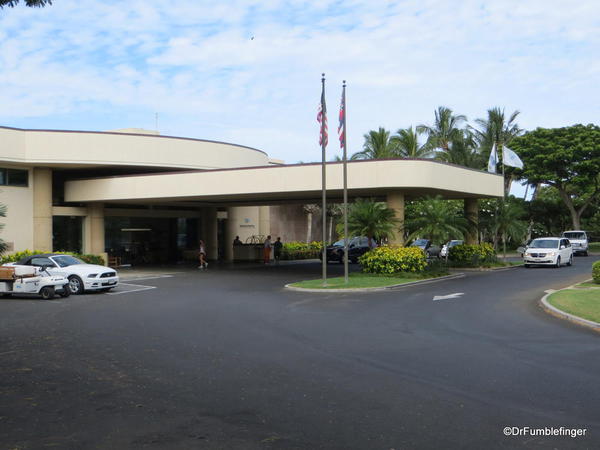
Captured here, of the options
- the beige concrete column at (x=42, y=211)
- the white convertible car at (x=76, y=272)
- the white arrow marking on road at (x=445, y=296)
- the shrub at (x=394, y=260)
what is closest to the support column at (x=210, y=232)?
the beige concrete column at (x=42, y=211)

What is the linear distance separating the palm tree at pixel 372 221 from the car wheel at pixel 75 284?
12.2 meters

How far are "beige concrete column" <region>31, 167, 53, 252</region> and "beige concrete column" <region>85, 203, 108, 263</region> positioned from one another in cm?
236

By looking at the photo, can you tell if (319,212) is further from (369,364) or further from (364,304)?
(369,364)

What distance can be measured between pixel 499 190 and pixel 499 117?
28.0m

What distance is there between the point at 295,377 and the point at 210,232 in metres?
34.8

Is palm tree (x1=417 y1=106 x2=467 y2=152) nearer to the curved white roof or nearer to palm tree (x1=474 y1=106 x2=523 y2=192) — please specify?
palm tree (x1=474 y1=106 x2=523 y2=192)

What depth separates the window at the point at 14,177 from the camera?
31253mm

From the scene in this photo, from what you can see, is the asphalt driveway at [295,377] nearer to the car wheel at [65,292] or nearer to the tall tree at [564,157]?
the car wheel at [65,292]

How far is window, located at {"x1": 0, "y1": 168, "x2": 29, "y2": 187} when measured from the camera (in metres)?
31.3

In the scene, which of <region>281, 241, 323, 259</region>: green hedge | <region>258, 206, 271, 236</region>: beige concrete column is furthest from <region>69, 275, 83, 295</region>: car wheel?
<region>258, 206, 271, 236</region>: beige concrete column

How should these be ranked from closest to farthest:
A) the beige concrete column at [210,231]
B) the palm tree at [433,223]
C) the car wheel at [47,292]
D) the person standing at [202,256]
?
the car wheel at [47,292] < the palm tree at [433,223] < the person standing at [202,256] < the beige concrete column at [210,231]

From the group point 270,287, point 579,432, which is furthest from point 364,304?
point 579,432

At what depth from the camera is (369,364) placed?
9.42 meters

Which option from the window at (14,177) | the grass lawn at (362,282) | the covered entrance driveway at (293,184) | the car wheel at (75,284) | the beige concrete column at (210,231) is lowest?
the grass lawn at (362,282)
